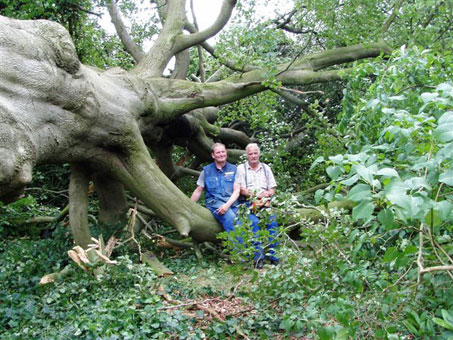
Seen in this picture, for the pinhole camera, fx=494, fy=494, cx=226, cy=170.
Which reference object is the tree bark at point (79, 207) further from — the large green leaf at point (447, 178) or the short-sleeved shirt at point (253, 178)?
the large green leaf at point (447, 178)

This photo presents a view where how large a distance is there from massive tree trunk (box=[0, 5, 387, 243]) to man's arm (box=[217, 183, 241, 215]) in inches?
7.2

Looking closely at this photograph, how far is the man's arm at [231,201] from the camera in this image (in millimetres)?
6023

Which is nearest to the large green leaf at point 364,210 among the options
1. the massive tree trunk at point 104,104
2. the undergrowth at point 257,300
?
the undergrowth at point 257,300

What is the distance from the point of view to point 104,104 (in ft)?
16.8

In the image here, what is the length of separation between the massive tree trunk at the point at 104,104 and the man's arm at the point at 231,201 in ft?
0.60

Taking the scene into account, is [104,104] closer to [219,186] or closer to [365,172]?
[219,186]

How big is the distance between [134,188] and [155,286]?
1.48 m

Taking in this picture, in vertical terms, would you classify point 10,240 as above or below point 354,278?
below

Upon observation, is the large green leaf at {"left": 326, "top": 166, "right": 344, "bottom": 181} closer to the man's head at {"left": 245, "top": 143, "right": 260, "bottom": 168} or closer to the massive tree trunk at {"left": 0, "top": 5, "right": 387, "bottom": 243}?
the massive tree trunk at {"left": 0, "top": 5, "right": 387, "bottom": 243}

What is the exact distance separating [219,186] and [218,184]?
3 centimetres

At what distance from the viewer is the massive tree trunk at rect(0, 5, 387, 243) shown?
3.96m

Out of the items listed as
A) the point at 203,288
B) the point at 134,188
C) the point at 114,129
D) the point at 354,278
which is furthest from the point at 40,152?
the point at 354,278

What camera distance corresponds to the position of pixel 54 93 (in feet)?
14.3

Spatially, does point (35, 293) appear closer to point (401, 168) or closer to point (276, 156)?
point (401, 168)
